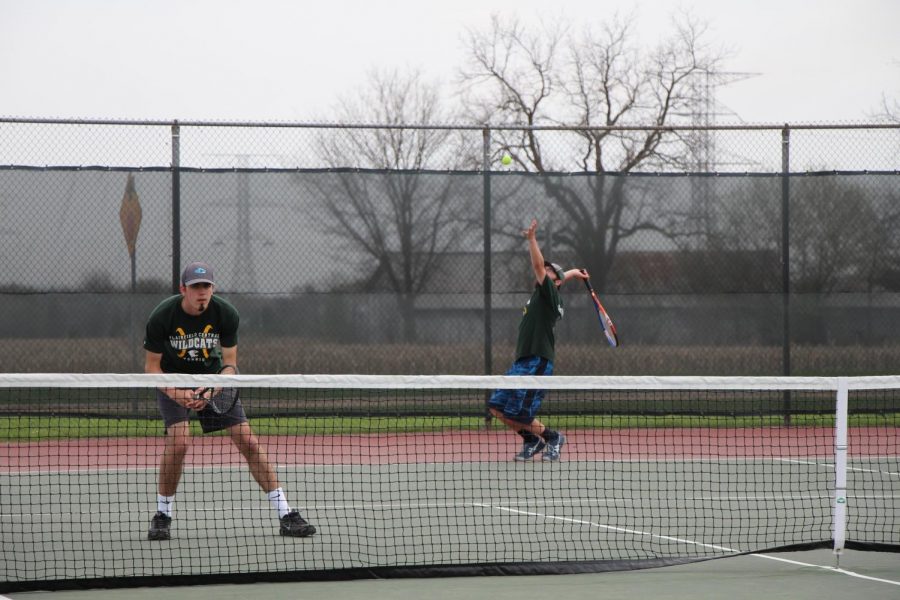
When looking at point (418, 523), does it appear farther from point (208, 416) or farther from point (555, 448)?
point (555, 448)

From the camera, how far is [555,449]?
8.84m

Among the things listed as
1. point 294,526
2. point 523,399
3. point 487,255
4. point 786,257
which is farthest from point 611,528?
point 786,257

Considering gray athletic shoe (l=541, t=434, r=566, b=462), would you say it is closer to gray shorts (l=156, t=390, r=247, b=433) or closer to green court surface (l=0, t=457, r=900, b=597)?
green court surface (l=0, t=457, r=900, b=597)

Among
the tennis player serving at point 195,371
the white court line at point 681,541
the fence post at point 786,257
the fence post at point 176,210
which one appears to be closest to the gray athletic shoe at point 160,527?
the tennis player serving at point 195,371

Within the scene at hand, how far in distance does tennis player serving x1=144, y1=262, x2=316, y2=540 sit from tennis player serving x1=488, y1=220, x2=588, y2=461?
3.17m

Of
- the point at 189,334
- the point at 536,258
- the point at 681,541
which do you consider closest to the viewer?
the point at 681,541

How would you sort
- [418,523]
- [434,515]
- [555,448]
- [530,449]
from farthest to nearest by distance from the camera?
[530,449], [555,448], [434,515], [418,523]

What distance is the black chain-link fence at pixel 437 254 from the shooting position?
10.8 metres

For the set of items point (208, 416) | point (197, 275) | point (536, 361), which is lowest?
point (208, 416)

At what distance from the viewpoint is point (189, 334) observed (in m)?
5.93

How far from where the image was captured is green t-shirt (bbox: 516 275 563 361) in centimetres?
891

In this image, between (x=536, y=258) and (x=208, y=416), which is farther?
(x=536, y=258)

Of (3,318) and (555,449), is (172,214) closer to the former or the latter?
(3,318)

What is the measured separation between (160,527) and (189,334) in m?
0.97
